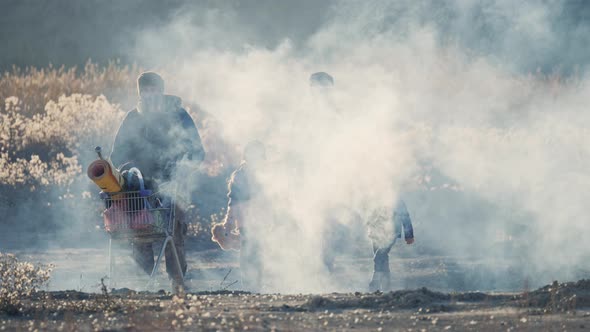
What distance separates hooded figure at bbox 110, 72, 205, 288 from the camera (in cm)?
1169

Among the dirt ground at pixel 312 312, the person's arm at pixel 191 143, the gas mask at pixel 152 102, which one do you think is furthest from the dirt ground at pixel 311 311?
the gas mask at pixel 152 102

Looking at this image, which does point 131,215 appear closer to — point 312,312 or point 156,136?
point 156,136

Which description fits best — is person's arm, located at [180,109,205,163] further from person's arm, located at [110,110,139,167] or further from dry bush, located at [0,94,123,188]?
dry bush, located at [0,94,123,188]

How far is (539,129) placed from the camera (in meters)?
25.2

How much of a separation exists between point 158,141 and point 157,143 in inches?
1.3

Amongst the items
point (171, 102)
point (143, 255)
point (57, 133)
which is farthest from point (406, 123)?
point (143, 255)

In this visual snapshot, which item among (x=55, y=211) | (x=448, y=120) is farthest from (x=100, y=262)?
(x=448, y=120)

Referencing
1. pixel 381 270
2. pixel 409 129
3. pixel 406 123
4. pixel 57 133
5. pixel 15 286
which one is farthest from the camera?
pixel 406 123

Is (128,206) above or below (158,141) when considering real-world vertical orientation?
below

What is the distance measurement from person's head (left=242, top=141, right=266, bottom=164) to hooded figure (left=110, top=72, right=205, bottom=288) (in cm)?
73

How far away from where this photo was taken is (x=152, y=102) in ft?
39.3

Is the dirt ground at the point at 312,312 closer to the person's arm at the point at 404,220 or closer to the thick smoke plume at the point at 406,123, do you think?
the person's arm at the point at 404,220

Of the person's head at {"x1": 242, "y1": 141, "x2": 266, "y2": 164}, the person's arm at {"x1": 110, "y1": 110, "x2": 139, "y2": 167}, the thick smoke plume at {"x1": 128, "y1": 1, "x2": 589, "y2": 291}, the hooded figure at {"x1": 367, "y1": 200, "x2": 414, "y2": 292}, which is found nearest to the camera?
the person's arm at {"x1": 110, "y1": 110, "x2": 139, "y2": 167}

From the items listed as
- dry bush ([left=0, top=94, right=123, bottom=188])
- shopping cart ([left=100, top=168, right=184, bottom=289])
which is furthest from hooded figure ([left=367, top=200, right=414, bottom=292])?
dry bush ([left=0, top=94, right=123, bottom=188])
